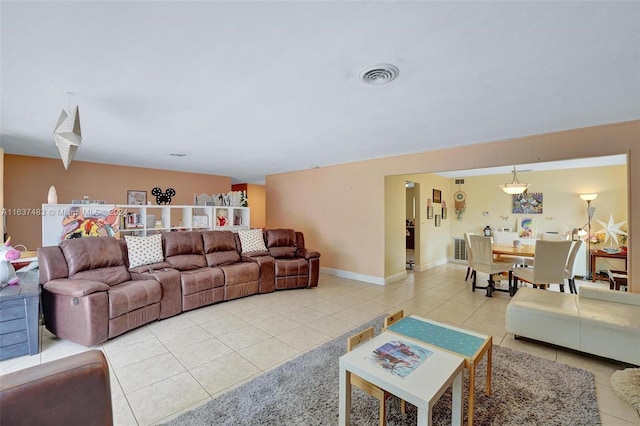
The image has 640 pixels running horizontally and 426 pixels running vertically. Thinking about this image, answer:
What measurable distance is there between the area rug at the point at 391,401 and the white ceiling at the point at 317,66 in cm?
228

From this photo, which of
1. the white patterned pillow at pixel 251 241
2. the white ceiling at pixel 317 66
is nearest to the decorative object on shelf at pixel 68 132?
the white ceiling at pixel 317 66

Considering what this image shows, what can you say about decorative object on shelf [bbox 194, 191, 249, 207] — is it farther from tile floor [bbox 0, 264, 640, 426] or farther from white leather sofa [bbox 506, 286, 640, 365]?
white leather sofa [bbox 506, 286, 640, 365]

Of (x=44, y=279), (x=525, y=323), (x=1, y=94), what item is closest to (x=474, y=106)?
(x=525, y=323)

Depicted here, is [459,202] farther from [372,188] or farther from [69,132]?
[69,132]

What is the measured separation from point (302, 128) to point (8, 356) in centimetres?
353

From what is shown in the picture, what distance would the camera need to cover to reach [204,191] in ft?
23.8

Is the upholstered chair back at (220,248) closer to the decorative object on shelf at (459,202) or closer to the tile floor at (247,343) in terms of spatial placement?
the tile floor at (247,343)

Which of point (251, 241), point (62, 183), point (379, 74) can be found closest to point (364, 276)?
point (251, 241)

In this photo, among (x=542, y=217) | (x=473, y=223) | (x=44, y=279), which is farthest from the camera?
(x=473, y=223)

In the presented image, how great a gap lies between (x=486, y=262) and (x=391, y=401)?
11.6 feet

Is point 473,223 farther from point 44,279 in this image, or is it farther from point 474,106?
point 44,279

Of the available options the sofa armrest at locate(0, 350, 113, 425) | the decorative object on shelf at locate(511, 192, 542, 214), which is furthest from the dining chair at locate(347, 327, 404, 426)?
the decorative object on shelf at locate(511, 192, 542, 214)

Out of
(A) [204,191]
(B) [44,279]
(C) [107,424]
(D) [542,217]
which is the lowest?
(C) [107,424]

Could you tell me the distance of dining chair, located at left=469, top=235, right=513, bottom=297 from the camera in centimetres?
446
